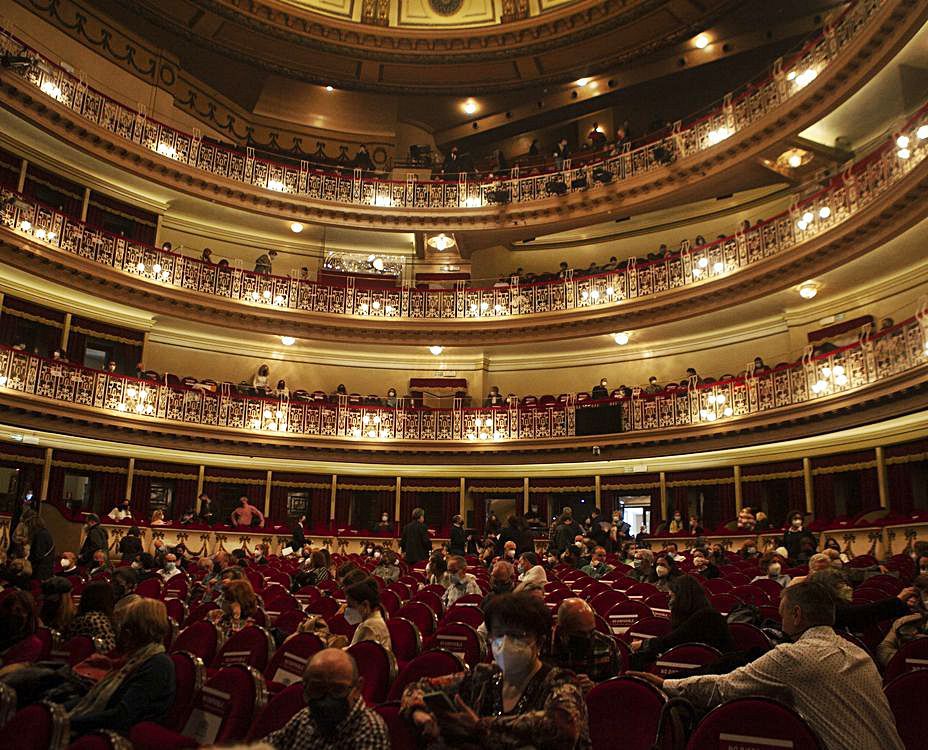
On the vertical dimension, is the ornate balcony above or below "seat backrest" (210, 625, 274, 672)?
above

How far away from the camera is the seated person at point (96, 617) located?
16.3ft

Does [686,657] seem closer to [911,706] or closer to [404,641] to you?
[911,706]

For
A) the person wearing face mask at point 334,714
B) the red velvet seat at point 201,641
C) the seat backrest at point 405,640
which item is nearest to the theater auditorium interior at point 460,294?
the seat backrest at point 405,640

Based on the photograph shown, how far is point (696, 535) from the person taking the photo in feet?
54.9

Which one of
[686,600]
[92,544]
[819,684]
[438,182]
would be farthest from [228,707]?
[438,182]

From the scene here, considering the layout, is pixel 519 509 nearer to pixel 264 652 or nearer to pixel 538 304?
pixel 538 304

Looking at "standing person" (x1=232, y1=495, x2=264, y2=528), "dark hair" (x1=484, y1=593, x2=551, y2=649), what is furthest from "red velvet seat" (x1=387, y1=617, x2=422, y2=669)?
"standing person" (x1=232, y1=495, x2=264, y2=528)

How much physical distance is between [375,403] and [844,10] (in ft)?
45.6

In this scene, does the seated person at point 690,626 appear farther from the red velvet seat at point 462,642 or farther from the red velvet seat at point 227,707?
the red velvet seat at point 227,707

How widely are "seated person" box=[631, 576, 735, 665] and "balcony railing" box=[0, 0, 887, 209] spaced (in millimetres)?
13379

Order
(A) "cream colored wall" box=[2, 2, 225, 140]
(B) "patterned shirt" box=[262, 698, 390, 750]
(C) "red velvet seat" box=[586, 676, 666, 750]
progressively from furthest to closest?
(A) "cream colored wall" box=[2, 2, 225, 140], (C) "red velvet seat" box=[586, 676, 666, 750], (B) "patterned shirt" box=[262, 698, 390, 750]

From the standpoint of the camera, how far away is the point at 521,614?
9.70 feet

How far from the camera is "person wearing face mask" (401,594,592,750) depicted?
2670 millimetres

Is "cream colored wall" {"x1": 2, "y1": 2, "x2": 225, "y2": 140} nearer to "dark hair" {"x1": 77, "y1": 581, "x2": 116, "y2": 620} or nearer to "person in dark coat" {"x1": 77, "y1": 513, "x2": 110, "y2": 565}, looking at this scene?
"person in dark coat" {"x1": 77, "y1": 513, "x2": 110, "y2": 565}
